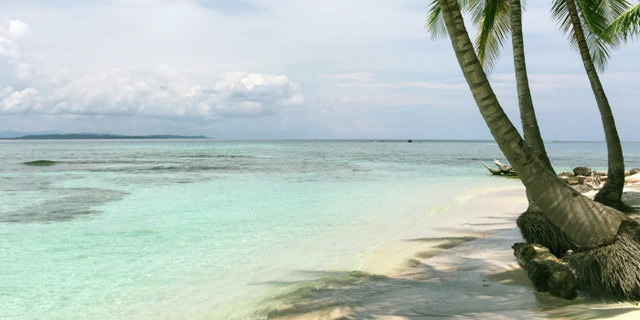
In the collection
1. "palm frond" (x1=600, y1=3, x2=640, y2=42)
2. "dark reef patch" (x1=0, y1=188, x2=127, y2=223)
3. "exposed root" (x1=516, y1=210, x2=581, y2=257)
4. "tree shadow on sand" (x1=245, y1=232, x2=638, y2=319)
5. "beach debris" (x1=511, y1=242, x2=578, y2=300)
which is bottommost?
"dark reef patch" (x1=0, y1=188, x2=127, y2=223)

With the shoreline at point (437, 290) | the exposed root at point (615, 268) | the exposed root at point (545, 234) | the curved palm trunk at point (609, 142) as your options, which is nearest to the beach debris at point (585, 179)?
the curved palm trunk at point (609, 142)

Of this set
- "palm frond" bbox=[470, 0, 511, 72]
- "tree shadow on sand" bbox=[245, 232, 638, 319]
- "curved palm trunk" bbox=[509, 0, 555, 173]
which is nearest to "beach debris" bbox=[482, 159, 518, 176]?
"palm frond" bbox=[470, 0, 511, 72]

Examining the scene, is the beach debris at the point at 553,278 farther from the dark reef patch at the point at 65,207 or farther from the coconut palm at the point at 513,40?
the dark reef patch at the point at 65,207

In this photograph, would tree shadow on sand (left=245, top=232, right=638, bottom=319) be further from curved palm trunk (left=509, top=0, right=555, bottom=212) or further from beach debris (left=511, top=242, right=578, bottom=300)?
curved palm trunk (left=509, top=0, right=555, bottom=212)

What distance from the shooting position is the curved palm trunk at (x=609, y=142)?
7.70 meters

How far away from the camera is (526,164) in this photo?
15.5 feet

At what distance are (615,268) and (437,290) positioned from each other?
5.82 ft

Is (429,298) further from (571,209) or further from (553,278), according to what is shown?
(571,209)

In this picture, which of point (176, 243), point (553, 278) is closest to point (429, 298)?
point (553, 278)

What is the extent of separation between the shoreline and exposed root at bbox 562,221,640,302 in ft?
0.44

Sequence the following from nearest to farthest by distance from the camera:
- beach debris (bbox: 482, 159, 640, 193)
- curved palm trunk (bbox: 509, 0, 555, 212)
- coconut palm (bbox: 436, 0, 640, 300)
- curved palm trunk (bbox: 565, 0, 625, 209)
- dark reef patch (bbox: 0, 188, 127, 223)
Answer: coconut palm (bbox: 436, 0, 640, 300)
curved palm trunk (bbox: 509, 0, 555, 212)
curved palm trunk (bbox: 565, 0, 625, 209)
dark reef patch (bbox: 0, 188, 127, 223)
beach debris (bbox: 482, 159, 640, 193)

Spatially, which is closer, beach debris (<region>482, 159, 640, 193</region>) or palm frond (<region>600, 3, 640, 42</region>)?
palm frond (<region>600, 3, 640, 42</region>)

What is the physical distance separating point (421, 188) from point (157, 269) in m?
12.7

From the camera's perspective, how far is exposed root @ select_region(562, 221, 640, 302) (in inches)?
164
